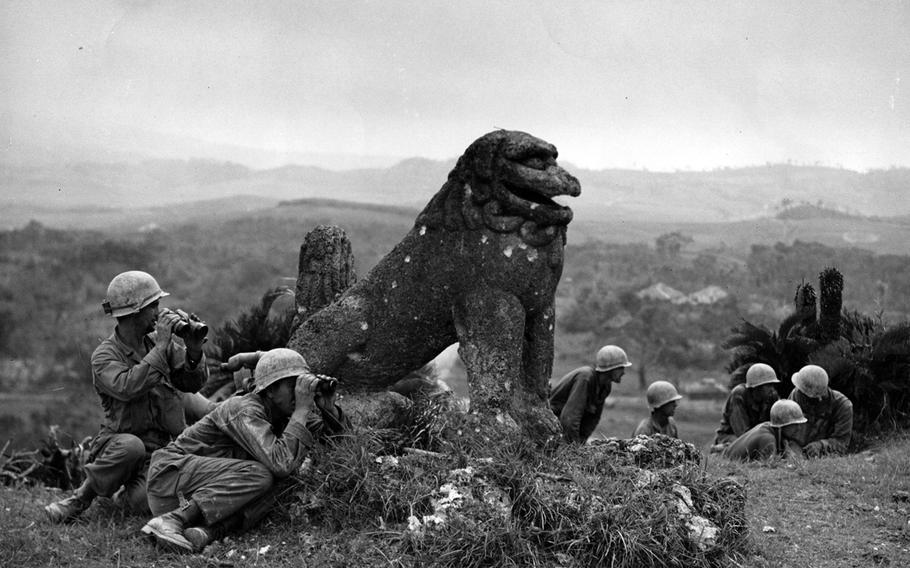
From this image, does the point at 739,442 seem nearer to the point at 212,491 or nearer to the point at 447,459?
the point at 447,459

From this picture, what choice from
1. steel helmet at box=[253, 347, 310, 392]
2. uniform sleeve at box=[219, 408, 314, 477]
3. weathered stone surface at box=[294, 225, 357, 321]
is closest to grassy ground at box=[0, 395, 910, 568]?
uniform sleeve at box=[219, 408, 314, 477]

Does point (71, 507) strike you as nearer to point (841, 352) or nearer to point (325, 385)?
point (325, 385)

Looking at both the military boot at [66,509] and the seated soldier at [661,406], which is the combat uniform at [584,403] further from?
the military boot at [66,509]

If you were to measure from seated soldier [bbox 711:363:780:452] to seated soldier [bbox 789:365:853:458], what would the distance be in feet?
1.79

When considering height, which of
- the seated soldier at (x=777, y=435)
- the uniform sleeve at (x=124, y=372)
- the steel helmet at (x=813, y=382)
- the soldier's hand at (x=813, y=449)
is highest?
the uniform sleeve at (x=124, y=372)

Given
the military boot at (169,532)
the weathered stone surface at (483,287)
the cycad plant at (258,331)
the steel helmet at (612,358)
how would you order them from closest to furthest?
the military boot at (169,532) < the weathered stone surface at (483,287) < the cycad plant at (258,331) < the steel helmet at (612,358)

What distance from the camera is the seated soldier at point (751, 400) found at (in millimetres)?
12336

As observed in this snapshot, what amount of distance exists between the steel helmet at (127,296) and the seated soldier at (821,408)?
775 cm

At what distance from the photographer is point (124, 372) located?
7.20 m

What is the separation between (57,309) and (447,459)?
106 feet

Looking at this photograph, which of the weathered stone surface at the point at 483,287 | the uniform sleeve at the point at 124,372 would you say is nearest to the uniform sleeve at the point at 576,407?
the weathered stone surface at the point at 483,287

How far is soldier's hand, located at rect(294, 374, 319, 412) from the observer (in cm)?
653

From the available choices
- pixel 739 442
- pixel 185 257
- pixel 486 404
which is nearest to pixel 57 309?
pixel 185 257

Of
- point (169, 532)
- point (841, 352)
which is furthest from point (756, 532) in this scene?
point (841, 352)
